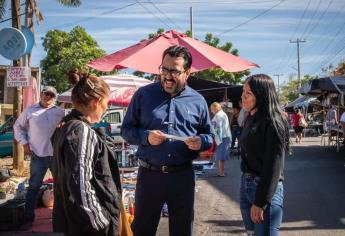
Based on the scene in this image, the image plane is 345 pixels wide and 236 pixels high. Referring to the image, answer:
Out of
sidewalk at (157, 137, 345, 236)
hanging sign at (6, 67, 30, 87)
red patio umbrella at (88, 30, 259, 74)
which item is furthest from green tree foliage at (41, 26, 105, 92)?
red patio umbrella at (88, 30, 259, 74)

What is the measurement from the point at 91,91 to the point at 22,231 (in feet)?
12.4

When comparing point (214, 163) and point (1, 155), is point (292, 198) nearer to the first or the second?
point (214, 163)

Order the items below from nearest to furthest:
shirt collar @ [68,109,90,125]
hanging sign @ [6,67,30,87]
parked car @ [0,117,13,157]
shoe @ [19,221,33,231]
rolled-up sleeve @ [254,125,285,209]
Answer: shirt collar @ [68,109,90,125]
rolled-up sleeve @ [254,125,285,209]
shoe @ [19,221,33,231]
hanging sign @ [6,67,30,87]
parked car @ [0,117,13,157]

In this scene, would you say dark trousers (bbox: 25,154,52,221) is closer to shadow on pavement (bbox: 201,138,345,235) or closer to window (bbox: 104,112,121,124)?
shadow on pavement (bbox: 201,138,345,235)

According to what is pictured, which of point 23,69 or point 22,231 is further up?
point 23,69

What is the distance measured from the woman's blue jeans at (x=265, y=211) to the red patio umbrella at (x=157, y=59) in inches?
132

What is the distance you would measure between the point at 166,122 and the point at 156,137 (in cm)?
26

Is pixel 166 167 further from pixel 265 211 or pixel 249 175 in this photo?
pixel 265 211

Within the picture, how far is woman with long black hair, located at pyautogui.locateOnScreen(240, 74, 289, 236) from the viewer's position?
288cm

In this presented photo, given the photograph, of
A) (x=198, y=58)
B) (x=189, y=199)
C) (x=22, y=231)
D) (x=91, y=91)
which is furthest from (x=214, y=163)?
(x=91, y=91)

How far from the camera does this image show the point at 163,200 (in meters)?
3.31

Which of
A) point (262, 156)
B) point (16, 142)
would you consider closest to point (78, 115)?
point (262, 156)

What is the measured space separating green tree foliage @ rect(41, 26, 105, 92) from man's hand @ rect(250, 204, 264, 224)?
1273 inches

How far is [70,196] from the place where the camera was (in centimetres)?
247
